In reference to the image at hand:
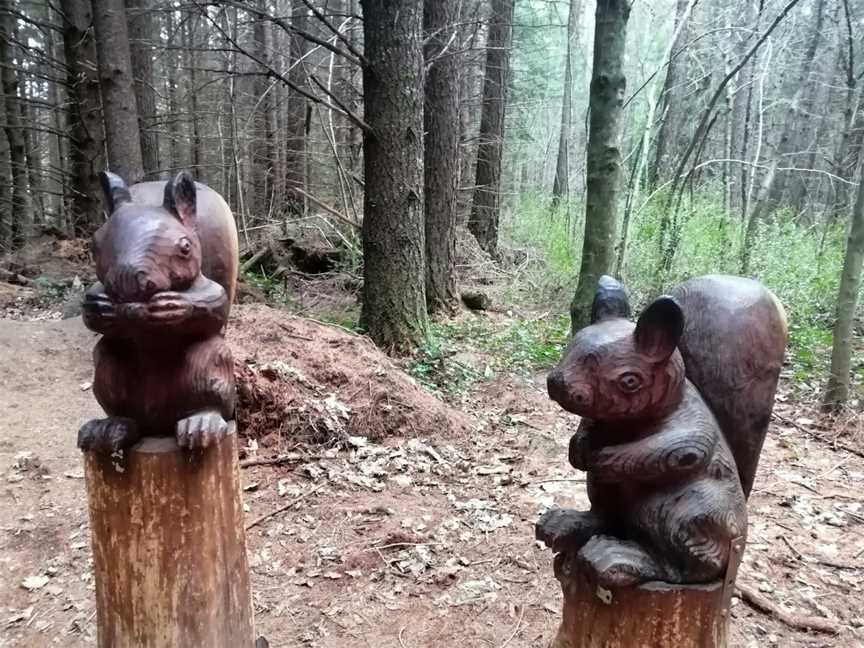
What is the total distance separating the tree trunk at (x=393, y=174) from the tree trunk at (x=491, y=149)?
4.46 metres

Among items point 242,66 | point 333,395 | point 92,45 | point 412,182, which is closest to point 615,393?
point 333,395

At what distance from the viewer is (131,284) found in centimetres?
174

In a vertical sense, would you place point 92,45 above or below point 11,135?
above

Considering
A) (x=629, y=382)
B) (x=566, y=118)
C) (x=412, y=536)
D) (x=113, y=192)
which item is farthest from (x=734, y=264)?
(x=566, y=118)

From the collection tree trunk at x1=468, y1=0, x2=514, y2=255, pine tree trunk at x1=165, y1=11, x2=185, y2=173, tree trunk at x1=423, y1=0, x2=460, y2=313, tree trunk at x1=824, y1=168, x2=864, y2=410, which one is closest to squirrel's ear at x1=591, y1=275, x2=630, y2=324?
tree trunk at x1=824, y1=168, x2=864, y2=410

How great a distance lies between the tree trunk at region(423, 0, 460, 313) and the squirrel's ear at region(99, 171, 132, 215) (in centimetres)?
518

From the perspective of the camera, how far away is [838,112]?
13.1 metres

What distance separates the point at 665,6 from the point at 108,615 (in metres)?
10.2

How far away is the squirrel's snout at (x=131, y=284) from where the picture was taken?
1.74 meters

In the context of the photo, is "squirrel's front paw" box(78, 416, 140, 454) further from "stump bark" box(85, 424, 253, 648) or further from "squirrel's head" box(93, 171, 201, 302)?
"squirrel's head" box(93, 171, 201, 302)

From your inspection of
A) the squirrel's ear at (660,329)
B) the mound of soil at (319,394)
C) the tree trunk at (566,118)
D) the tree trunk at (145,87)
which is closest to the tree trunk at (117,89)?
the mound of soil at (319,394)

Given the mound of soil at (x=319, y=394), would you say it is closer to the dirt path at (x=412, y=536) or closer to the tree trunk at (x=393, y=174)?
the dirt path at (x=412, y=536)

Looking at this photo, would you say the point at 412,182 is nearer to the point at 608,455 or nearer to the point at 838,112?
the point at 608,455

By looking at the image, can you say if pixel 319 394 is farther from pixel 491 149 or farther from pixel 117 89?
pixel 491 149
